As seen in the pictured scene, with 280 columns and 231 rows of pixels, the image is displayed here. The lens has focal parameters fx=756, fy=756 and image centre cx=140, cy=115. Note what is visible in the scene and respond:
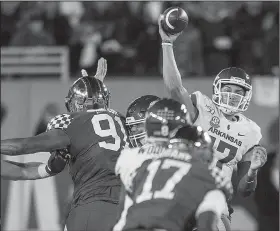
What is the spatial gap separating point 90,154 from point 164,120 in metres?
1.07

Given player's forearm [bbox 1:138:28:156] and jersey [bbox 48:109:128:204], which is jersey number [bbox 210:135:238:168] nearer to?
jersey [bbox 48:109:128:204]

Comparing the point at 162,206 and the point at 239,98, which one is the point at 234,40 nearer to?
the point at 239,98

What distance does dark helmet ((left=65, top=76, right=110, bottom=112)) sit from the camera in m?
5.85

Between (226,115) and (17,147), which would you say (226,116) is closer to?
(226,115)

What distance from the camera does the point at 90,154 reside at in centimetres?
559

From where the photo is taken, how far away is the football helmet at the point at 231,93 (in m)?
6.21

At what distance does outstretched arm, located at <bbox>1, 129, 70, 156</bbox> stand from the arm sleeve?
135 centimetres

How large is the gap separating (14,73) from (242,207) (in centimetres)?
370

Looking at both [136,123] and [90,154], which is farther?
[136,123]

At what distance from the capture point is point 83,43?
1105 centimetres

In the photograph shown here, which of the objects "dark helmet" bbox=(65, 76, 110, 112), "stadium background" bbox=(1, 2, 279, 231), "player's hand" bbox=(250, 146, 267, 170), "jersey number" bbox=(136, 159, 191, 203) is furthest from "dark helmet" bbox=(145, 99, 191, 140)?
"stadium background" bbox=(1, 2, 279, 231)

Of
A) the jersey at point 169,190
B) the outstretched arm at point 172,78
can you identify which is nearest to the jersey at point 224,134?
the outstretched arm at point 172,78

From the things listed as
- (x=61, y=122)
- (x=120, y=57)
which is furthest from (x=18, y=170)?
(x=120, y=57)

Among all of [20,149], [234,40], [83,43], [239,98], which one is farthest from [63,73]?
[20,149]
